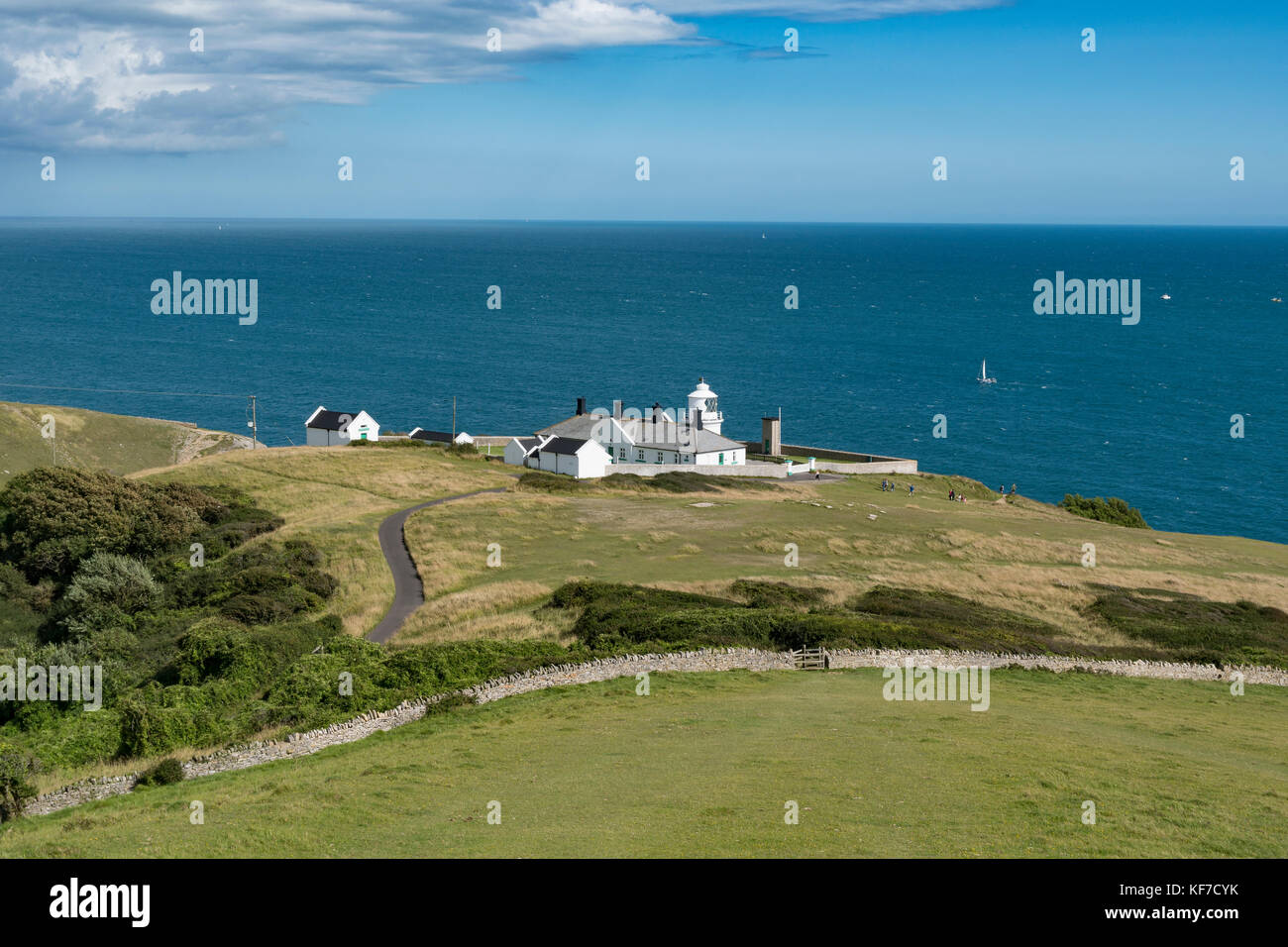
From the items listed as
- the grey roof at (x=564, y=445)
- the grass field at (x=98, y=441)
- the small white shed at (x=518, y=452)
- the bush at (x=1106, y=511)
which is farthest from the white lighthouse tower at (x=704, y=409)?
the grass field at (x=98, y=441)

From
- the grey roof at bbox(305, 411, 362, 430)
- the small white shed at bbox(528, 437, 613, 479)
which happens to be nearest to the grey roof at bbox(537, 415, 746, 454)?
the small white shed at bbox(528, 437, 613, 479)

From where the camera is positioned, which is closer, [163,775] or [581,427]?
[163,775]

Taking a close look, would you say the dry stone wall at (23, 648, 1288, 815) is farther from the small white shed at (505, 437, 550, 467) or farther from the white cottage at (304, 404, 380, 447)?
the white cottage at (304, 404, 380, 447)

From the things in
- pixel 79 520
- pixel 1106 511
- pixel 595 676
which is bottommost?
pixel 1106 511

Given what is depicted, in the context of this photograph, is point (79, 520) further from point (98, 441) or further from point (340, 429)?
point (98, 441)

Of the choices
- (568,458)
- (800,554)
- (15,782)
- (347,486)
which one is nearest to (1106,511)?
(800,554)

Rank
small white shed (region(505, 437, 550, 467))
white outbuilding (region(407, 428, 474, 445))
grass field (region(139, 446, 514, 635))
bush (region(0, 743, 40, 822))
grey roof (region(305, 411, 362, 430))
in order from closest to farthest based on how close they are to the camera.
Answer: bush (region(0, 743, 40, 822)) < grass field (region(139, 446, 514, 635)) < small white shed (region(505, 437, 550, 467)) < white outbuilding (region(407, 428, 474, 445)) < grey roof (region(305, 411, 362, 430))
